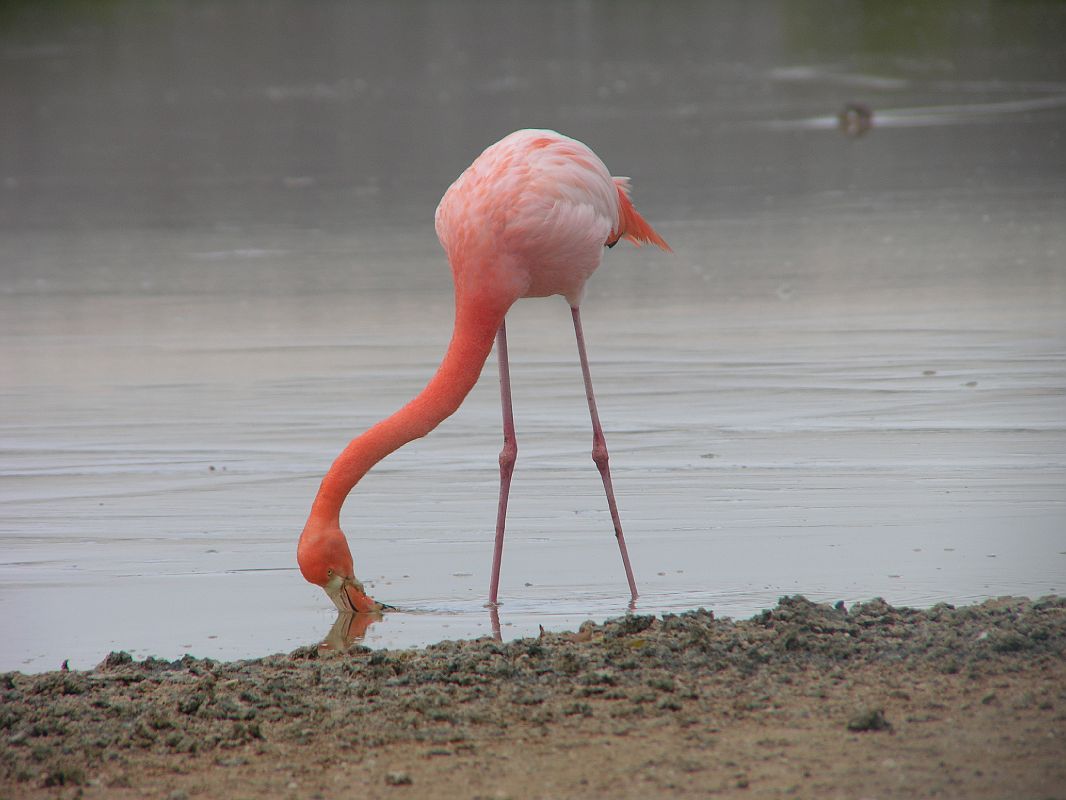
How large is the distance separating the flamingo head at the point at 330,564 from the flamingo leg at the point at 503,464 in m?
0.65

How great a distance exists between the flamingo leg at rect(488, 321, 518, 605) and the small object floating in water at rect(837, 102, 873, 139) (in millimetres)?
14327

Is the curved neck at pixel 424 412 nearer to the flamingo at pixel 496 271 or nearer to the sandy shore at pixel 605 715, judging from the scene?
the flamingo at pixel 496 271

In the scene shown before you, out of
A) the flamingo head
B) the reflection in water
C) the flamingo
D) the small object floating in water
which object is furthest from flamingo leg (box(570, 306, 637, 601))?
the small object floating in water

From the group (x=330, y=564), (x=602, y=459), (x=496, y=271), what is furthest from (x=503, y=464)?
(x=330, y=564)

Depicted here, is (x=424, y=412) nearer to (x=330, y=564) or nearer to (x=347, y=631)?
(x=330, y=564)

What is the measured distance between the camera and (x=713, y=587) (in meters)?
5.82

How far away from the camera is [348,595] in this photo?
5.39 meters

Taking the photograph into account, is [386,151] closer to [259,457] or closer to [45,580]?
[259,457]

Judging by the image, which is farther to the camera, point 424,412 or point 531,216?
point 531,216

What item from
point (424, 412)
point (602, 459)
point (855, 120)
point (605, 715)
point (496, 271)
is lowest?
point (605, 715)

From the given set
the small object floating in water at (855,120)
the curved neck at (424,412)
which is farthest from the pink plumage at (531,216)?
the small object floating in water at (855,120)

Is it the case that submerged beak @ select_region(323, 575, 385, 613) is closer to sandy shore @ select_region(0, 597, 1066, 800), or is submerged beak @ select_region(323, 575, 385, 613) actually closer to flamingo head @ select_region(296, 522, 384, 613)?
flamingo head @ select_region(296, 522, 384, 613)

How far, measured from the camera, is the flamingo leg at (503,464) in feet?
19.5

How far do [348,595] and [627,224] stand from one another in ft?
7.85
